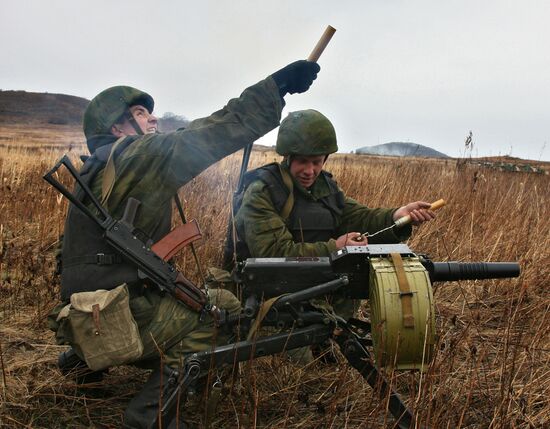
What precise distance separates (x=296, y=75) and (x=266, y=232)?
108cm

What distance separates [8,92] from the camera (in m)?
80.2

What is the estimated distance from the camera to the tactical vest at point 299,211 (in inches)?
125

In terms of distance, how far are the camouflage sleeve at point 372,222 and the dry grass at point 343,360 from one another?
507 millimetres

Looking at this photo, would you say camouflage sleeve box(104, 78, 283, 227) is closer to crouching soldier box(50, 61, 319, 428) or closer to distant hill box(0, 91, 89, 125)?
crouching soldier box(50, 61, 319, 428)

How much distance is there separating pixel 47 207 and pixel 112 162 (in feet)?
13.0

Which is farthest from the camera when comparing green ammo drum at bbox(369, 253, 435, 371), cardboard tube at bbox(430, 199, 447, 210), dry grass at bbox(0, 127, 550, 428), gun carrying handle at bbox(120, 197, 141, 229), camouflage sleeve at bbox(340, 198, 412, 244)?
camouflage sleeve at bbox(340, 198, 412, 244)

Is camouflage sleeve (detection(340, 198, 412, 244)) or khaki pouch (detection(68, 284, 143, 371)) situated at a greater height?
camouflage sleeve (detection(340, 198, 412, 244))

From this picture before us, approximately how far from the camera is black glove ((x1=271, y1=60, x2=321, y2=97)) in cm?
220

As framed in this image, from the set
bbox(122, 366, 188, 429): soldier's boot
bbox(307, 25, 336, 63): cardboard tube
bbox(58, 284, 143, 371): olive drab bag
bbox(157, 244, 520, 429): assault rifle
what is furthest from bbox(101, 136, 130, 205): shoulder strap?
bbox(307, 25, 336, 63): cardboard tube

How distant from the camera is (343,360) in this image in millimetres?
3045

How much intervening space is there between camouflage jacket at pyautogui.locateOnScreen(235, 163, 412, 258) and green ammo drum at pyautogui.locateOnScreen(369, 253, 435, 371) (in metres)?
0.94

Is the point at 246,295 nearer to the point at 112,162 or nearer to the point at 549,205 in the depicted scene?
the point at 112,162

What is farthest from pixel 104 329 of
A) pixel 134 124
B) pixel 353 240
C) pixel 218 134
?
pixel 353 240

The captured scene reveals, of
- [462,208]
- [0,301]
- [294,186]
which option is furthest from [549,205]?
[0,301]
